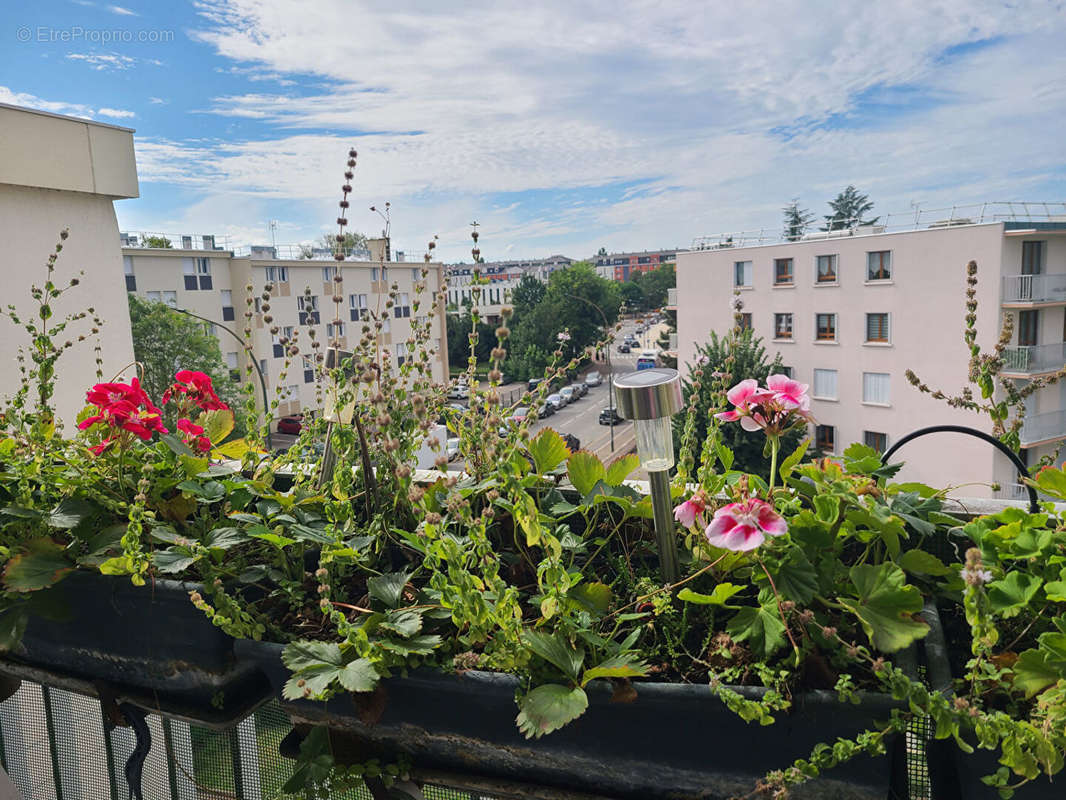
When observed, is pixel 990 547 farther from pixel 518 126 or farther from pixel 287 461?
pixel 518 126

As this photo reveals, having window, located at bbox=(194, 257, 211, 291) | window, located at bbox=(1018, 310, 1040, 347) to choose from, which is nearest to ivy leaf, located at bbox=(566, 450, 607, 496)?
window, located at bbox=(1018, 310, 1040, 347)

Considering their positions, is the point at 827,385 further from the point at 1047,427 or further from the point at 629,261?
the point at 629,261

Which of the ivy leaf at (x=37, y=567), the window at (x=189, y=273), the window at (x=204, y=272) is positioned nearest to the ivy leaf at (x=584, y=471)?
the ivy leaf at (x=37, y=567)

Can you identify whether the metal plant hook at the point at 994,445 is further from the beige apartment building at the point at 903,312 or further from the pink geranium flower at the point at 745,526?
the beige apartment building at the point at 903,312

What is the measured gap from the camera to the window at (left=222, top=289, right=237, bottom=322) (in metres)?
17.7

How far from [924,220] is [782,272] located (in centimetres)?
287

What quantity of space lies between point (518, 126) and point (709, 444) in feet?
142

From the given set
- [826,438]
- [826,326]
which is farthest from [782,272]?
[826,438]

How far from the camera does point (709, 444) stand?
634 mm

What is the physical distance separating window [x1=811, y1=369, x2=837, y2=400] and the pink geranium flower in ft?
50.0

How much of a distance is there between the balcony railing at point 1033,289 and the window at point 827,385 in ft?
11.1

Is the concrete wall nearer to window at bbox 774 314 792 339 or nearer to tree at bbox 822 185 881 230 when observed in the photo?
window at bbox 774 314 792 339

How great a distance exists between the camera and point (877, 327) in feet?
47.1

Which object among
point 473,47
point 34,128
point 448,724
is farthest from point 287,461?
point 473,47
